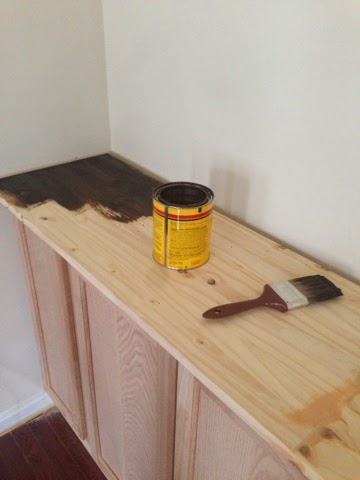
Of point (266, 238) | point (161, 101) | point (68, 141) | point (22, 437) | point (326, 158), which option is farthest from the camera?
point (22, 437)

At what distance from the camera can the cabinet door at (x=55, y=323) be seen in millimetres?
983

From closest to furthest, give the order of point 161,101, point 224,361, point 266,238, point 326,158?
point 224,361 < point 326,158 < point 266,238 < point 161,101

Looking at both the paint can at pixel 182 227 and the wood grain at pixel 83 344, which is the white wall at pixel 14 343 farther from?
the paint can at pixel 182 227

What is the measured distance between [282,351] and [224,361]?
0.08 meters

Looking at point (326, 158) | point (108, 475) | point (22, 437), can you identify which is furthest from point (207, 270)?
point (22, 437)

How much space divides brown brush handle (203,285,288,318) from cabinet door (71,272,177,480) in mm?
123

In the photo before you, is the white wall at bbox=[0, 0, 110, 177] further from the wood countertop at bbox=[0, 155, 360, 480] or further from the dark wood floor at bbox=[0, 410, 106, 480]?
the dark wood floor at bbox=[0, 410, 106, 480]

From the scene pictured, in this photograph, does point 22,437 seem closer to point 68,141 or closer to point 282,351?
point 68,141

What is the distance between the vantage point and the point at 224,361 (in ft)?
1.88

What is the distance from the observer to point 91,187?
1018mm

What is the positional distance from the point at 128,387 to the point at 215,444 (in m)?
0.25

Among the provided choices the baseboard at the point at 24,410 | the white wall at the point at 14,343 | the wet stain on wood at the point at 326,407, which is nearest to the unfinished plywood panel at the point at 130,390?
the wet stain on wood at the point at 326,407

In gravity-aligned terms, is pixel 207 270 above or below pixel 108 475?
above

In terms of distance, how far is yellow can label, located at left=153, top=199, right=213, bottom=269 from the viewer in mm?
696
